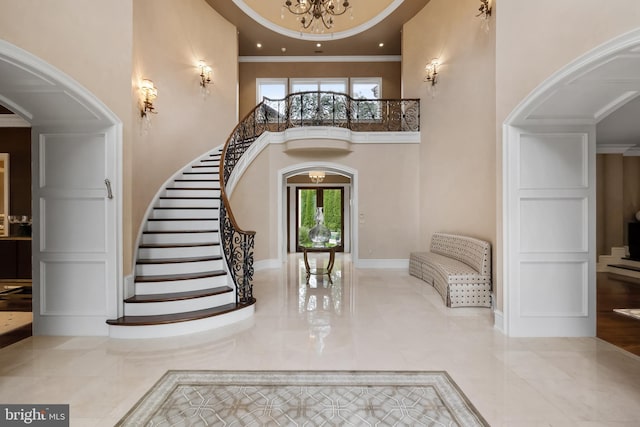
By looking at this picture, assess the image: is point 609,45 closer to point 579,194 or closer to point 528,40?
point 528,40

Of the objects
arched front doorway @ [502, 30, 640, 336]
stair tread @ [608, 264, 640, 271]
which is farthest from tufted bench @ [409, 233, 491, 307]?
stair tread @ [608, 264, 640, 271]

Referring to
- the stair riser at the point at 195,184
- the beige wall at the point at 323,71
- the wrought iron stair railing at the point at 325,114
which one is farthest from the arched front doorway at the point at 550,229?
the beige wall at the point at 323,71

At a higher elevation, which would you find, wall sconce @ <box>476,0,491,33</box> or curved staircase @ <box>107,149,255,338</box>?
wall sconce @ <box>476,0,491,33</box>

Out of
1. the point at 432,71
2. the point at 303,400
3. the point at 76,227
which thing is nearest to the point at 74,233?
the point at 76,227

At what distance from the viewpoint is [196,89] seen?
6965 millimetres

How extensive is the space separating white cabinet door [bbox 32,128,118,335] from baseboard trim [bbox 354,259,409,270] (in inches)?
221

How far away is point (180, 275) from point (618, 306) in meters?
6.72

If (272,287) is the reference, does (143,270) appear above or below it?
above

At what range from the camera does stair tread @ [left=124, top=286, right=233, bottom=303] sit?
12.8ft

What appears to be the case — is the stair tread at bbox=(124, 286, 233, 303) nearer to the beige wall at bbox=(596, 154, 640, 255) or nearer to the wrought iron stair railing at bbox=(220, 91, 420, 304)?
the wrought iron stair railing at bbox=(220, 91, 420, 304)

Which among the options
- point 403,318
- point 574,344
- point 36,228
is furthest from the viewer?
point 403,318

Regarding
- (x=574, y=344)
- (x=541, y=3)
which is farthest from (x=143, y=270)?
(x=541, y=3)

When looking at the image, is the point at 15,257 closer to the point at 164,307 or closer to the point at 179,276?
the point at 179,276

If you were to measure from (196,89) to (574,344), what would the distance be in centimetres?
786
